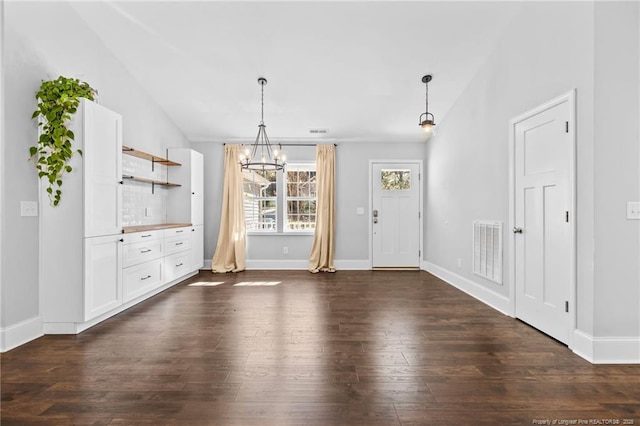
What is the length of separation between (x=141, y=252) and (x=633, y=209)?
4854mm

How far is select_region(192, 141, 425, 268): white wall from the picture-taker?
5988mm

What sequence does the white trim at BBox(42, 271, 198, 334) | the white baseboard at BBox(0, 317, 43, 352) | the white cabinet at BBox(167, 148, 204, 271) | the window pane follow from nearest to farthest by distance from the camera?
the white baseboard at BBox(0, 317, 43, 352) < the white trim at BBox(42, 271, 198, 334) < the white cabinet at BBox(167, 148, 204, 271) < the window pane

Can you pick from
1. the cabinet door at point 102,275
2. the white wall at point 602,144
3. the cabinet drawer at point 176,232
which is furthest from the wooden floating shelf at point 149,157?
the white wall at point 602,144

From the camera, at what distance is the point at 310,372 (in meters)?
2.12

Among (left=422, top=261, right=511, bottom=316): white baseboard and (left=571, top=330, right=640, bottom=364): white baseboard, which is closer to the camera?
(left=571, top=330, right=640, bottom=364): white baseboard

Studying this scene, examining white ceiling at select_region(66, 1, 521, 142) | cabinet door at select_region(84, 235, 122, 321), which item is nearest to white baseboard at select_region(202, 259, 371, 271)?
white ceiling at select_region(66, 1, 521, 142)

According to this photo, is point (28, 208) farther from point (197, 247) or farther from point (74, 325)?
point (197, 247)

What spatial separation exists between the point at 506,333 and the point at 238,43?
429cm

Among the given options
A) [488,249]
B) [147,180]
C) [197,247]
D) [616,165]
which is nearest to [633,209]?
[616,165]

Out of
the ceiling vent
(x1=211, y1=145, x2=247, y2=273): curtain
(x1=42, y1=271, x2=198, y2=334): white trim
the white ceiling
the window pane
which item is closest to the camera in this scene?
(x1=42, y1=271, x2=198, y2=334): white trim

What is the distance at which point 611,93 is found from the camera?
2.30 metres

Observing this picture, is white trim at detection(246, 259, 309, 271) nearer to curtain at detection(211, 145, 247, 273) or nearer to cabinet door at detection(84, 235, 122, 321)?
curtain at detection(211, 145, 247, 273)

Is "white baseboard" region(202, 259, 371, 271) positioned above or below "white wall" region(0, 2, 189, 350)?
below

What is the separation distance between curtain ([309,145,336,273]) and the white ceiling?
2.76 ft
